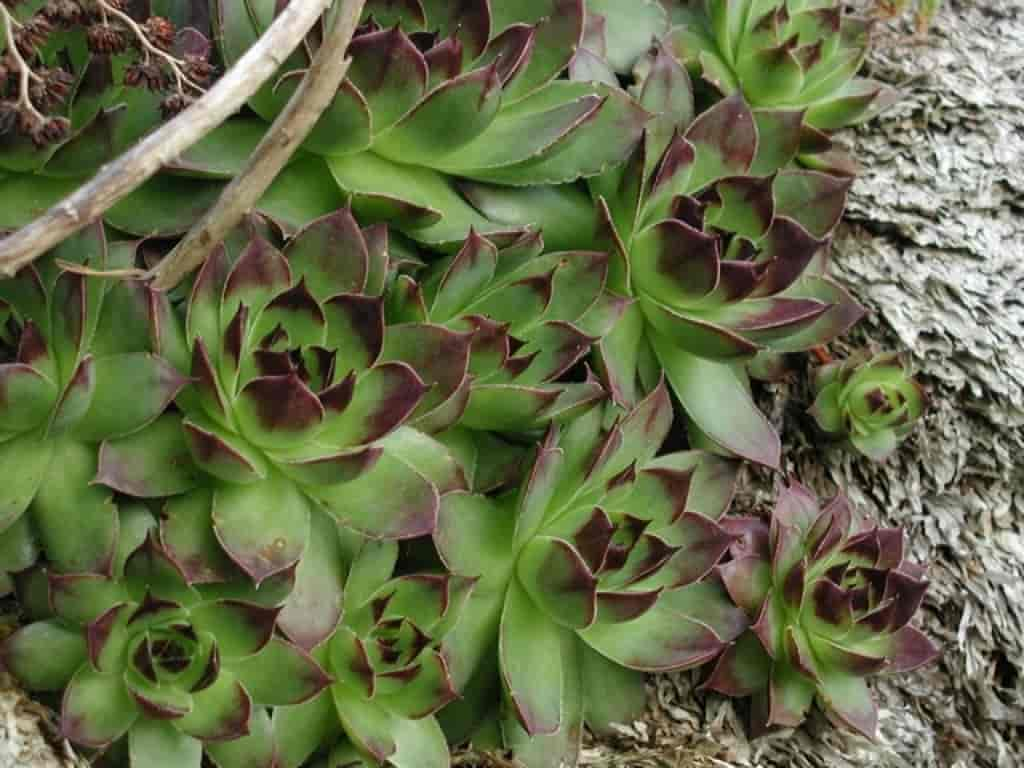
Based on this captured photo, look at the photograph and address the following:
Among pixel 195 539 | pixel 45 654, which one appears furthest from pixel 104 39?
pixel 45 654

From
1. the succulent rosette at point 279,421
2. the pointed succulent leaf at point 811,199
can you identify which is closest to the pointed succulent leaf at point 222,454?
the succulent rosette at point 279,421

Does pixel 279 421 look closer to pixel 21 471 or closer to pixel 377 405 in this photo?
pixel 377 405

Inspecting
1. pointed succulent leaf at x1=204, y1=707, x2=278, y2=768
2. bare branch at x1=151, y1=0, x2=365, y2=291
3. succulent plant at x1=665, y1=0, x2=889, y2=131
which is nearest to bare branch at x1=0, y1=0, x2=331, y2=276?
bare branch at x1=151, y1=0, x2=365, y2=291

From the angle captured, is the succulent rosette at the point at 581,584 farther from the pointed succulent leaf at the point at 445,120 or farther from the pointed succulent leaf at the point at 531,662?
the pointed succulent leaf at the point at 445,120

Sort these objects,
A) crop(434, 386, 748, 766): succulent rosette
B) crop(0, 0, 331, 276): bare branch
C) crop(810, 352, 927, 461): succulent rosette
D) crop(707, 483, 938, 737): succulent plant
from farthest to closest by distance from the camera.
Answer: crop(810, 352, 927, 461): succulent rosette → crop(707, 483, 938, 737): succulent plant → crop(434, 386, 748, 766): succulent rosette → crop(0, 0, 331, 276): bare branch

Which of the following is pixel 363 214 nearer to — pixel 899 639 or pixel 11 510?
pixel 11 510

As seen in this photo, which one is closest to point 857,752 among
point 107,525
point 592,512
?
point 592,512

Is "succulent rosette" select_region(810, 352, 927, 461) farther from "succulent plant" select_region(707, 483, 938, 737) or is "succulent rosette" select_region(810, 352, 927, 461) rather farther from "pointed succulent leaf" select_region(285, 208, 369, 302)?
"pointed succulent leaf" select_region(285, 208, 369, 302)
